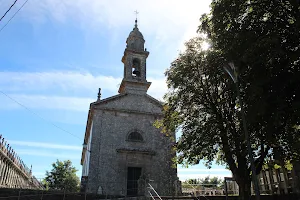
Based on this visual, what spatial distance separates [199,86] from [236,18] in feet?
14.0

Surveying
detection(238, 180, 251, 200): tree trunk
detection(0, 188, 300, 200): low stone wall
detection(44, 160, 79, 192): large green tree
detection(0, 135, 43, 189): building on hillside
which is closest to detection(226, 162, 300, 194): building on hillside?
detection(0, 188, 300, 200): low stone wall

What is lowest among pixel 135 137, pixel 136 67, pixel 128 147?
pixel 128 147

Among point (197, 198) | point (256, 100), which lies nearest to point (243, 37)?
point (256, 100)

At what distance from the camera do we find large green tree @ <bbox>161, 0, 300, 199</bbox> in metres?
10.2

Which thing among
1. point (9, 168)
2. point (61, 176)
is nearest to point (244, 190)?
point (9, 168)

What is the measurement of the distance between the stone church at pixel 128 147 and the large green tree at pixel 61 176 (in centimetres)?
2958

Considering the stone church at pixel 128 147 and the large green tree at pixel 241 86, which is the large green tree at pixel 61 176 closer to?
the stone church at pixel 128 147

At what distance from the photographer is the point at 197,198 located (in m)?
14.8

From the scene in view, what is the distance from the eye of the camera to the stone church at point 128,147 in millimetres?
20328

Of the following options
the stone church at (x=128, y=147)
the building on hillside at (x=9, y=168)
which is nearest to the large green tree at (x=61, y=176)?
the building on hillside at (x=9, y=168)

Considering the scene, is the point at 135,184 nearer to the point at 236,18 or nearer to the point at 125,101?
the point at 125,101

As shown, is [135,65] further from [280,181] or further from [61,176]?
[61,176]

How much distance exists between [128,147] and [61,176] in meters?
34.6

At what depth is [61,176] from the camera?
50.5 m
